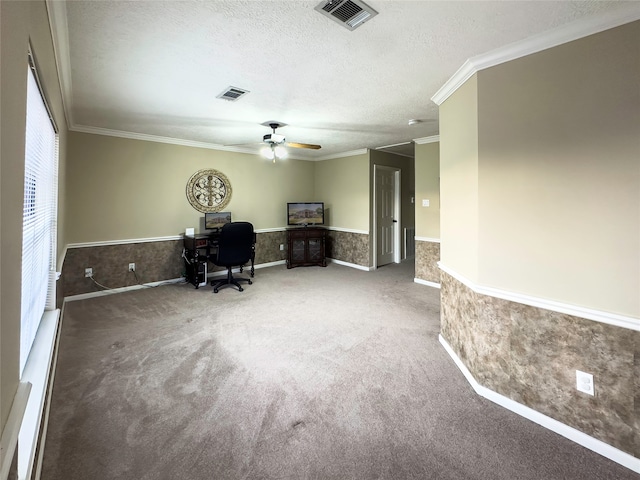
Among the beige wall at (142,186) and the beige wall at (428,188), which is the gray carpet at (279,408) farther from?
the beige wall at (428,188)

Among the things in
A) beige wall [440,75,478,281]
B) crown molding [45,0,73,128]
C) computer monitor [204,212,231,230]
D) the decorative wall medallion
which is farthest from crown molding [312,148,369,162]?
crown molding [45,0,73,128]

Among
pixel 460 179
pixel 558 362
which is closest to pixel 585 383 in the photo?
pixel 558 362

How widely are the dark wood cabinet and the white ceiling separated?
2.70 meters

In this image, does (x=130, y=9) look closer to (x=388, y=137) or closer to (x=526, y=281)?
(x=526, y=281)

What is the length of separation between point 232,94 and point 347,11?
5.03ft

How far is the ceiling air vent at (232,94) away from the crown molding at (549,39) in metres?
1.84

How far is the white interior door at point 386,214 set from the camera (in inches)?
234

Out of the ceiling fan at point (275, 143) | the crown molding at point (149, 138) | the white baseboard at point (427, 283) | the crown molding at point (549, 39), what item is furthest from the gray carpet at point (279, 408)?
the crown molding at point (149, 138)

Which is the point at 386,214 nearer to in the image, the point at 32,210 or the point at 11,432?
the point at 32,210

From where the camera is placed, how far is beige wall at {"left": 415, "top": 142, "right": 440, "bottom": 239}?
4.70 m

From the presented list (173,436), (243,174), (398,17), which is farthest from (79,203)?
(398,17)

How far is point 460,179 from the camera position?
2.37 metres

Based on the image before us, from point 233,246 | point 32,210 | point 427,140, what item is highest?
point 427,140

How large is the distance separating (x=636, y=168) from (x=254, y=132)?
392cm
